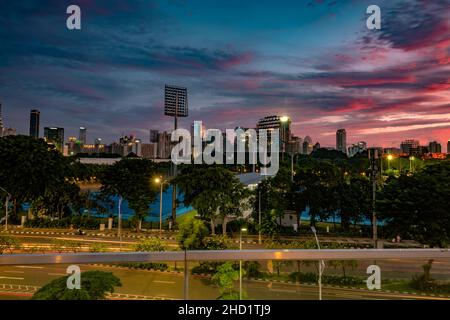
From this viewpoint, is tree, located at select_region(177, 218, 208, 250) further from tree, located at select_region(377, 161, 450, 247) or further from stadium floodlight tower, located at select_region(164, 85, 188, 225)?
stadium floodlight tower, located at select_region(164, 85, 188, 225)

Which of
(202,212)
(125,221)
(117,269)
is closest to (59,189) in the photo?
(125,221)

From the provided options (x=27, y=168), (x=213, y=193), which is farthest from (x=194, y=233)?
(x=27, y=168)

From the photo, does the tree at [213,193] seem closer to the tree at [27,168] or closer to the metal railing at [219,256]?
the tree at [27,168]

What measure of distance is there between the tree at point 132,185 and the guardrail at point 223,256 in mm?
25143

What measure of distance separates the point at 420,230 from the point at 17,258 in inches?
602

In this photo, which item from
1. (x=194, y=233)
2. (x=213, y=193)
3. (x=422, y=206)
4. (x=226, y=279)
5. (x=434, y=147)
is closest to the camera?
(x=226, y=279)

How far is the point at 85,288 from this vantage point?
6.96 feet

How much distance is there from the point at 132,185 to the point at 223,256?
2574 cm

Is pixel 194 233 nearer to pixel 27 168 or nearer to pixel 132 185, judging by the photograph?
pixel 132 185

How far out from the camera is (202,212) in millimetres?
24031

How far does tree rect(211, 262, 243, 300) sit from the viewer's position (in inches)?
84.5

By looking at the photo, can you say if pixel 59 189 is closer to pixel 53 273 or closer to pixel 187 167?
pixel 187 167

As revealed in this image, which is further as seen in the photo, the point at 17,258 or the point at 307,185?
the point at 307,185

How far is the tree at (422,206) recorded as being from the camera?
13711 mm
